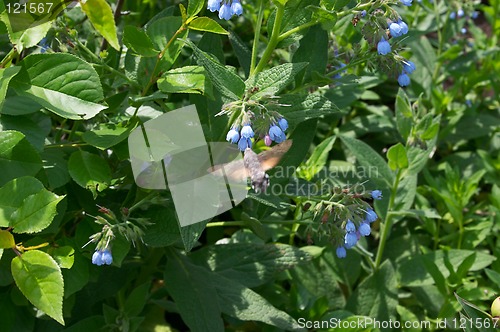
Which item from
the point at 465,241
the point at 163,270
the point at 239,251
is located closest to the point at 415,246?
the point at 465,241

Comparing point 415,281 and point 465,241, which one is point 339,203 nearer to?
point 415,281

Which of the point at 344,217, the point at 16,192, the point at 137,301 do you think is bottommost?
the point at 137,301

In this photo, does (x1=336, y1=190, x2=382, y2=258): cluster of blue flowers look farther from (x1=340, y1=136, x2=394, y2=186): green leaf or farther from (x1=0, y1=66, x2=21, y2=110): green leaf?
(x1=0, y1=66, x2=21, y2=110): green leaf

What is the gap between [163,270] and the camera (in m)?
2.08

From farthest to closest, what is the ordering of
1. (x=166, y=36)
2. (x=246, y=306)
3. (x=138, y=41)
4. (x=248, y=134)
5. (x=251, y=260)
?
1. (x=251, y=260)
2. (x=246, y=306)
3. (x=166, y=36)
4. (x=138, y=41)
5. (x=248, y=134)

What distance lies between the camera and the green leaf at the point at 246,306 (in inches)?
74.7

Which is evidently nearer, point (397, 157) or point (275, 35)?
point (275, 35)

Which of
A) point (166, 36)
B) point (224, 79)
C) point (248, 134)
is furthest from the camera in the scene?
point (166, 36)

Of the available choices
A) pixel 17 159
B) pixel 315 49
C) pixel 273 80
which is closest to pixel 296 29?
pixel 273 80

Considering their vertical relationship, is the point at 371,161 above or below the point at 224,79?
below

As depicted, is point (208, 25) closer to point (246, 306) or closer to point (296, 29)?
point (296, 29)

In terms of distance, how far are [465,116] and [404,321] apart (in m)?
1.24

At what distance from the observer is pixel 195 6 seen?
5.38ft

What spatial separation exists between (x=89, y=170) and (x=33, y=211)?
0.27 meters
